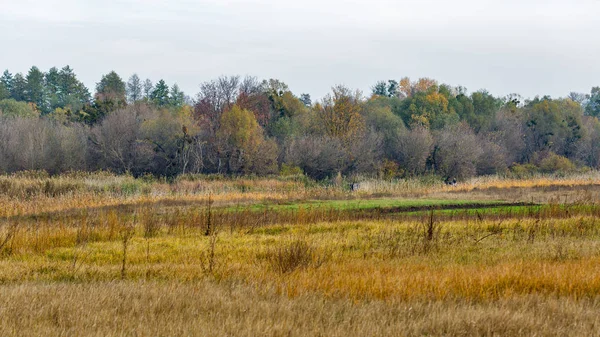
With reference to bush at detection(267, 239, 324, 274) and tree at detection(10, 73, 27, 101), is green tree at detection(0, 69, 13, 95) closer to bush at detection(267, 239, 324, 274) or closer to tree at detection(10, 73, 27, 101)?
tree at detection(10, 73, 27, 101)

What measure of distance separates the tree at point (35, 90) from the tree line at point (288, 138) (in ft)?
75.6

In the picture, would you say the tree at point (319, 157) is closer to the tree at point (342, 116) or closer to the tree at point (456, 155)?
the tree at point (342, 116)

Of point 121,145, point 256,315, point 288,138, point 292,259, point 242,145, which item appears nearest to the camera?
point 256,315

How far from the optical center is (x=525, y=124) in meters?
79.0

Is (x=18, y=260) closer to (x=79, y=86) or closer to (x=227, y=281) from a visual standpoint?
(x=227, y=281)

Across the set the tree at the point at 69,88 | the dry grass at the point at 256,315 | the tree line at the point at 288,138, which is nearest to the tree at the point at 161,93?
the tree at the point at 69,88

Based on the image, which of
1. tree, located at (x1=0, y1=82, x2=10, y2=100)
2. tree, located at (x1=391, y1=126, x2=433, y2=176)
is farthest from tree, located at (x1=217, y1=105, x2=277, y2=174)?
tree, located at (x1=0, y1=82, x2=10, y2=100)

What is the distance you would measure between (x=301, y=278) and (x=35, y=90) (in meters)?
95.8

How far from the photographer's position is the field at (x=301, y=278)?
7.01 metres

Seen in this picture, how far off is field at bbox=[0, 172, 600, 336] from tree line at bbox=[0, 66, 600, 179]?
3267 centimetres

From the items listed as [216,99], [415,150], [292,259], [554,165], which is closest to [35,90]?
[216,99]

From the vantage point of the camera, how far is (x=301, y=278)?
31.2 feet

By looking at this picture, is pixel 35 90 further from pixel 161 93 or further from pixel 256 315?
pixel 256 315

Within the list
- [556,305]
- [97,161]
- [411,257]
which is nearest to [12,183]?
[97,161]
